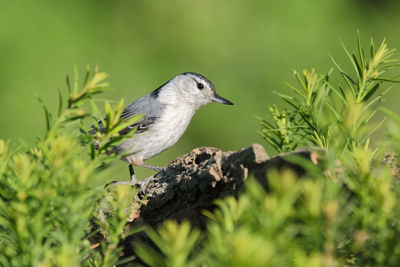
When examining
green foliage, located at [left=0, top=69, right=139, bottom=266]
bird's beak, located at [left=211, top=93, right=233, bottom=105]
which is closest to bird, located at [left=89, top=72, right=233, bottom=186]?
bird's beak, located at [left=211, top=93, right=233, bottom=105]

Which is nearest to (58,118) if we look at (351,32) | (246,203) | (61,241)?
(61,241)

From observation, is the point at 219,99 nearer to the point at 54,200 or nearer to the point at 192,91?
the point at 192,91

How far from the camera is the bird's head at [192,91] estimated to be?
3.85m

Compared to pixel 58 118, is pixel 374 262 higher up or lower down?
lower down

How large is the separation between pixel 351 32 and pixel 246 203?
7.66ft

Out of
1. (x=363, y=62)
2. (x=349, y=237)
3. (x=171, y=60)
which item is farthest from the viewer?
(x=171, y=60)

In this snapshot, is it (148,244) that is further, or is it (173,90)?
(173,90)

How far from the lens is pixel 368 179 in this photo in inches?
29.2

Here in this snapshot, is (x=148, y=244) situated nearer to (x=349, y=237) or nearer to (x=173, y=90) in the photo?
(x=349, y=237)

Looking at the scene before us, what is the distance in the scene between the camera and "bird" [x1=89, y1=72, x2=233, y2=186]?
3430mm

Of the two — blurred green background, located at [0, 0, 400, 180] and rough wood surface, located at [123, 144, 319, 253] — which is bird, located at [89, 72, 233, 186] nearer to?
blurred green background, located at [0, 0, 400, 180]

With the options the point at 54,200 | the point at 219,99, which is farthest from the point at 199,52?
the point at 54,200

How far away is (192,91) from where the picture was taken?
12.9ft

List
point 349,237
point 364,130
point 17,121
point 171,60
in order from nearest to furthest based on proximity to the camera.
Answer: point 349,237 → point 364,130 → point 17,121 → point 171,60
